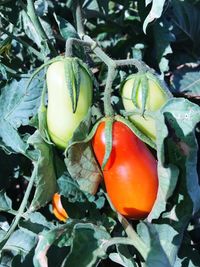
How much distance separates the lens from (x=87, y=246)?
38.8 inches

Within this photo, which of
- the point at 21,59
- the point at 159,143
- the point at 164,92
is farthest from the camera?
the point at 21,59

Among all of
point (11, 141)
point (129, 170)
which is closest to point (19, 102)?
point (11, 141)

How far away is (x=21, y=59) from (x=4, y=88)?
0.92 ft

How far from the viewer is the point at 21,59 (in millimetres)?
1479

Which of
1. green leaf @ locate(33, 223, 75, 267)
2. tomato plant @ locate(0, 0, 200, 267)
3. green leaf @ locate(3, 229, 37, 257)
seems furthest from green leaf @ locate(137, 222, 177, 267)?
green leaf @ locate(3, 229, 37, 257)

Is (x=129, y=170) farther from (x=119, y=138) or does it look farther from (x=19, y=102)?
(x=19, y=102)

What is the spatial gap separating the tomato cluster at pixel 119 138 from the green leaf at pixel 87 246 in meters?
0.05

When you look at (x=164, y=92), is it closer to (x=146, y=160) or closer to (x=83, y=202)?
(x=146, y=160)

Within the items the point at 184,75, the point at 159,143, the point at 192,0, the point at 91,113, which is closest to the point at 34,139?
the point at 91,113

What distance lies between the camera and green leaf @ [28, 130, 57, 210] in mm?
1007

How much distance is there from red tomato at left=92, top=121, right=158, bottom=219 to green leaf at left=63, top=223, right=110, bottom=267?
2.1 inches

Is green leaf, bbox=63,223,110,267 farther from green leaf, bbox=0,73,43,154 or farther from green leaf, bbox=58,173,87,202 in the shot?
green leaf, bbox=0,73,43,154

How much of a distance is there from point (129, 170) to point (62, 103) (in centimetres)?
14

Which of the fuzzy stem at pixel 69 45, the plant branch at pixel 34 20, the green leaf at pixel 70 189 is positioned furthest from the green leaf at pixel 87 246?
the plant branch at pixel 34 20
